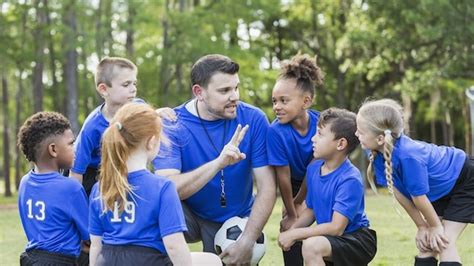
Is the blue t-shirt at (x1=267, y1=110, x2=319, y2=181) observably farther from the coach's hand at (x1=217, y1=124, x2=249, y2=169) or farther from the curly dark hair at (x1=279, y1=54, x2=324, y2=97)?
the coach's hand at (x1=217, y1=124, x2=249, y2=169)

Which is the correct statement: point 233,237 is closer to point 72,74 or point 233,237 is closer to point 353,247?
point 353,247

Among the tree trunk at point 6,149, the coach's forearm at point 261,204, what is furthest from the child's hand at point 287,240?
the tree trunk at point 6,149

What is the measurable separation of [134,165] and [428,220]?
7.85 feet

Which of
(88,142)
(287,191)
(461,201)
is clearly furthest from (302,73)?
(88,142)

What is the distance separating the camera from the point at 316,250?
5.80 m

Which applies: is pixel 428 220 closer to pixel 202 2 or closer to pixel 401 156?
pixel 401 156

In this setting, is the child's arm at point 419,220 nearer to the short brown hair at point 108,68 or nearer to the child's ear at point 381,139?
the child's ear at point 381,139

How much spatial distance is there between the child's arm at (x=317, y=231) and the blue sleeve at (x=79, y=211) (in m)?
1.49

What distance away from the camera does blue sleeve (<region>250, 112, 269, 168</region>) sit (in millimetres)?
6527

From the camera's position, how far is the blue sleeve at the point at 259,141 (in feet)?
21.4

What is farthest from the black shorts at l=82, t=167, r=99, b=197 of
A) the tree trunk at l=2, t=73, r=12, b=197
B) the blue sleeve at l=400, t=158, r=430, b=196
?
the tree trunk at l=2, t=73, r=12, b=197

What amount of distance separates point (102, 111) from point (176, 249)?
2505mm

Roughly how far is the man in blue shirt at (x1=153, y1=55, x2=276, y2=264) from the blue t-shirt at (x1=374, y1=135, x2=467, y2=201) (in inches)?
39.6

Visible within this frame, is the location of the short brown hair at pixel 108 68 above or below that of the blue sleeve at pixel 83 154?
above
